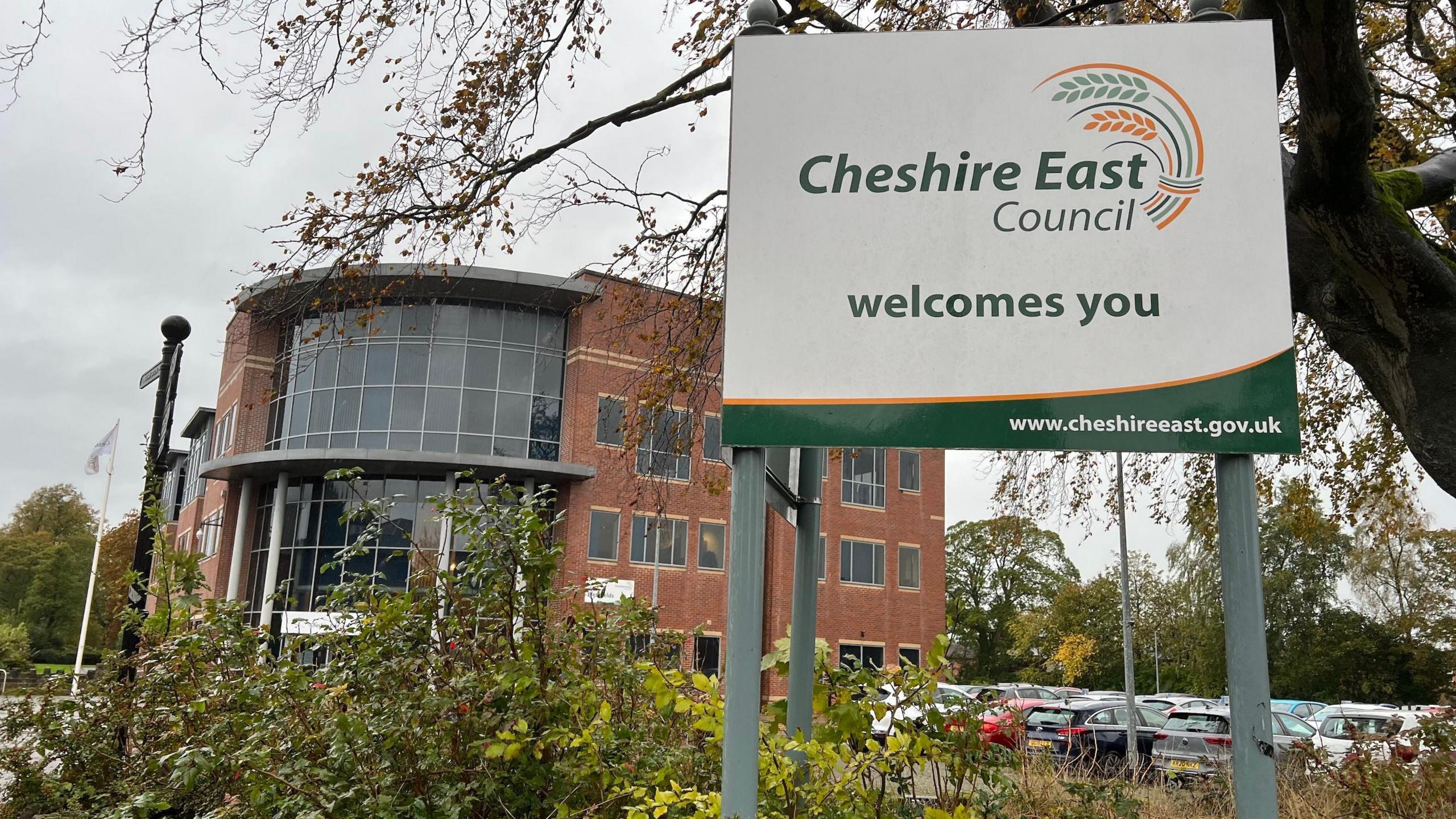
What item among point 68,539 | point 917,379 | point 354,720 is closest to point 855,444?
point 917,379

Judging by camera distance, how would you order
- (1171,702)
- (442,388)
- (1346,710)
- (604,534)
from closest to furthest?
1. (1346,710)
2. (1171,702)
3. (442,388)
4. (604,534)

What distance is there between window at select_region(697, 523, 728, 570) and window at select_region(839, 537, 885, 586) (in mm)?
5649

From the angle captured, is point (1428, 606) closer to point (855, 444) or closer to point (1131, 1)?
point (1131, 1)

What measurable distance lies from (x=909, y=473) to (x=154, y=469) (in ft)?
125

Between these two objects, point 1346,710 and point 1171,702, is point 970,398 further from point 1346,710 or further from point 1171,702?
point 1171,702

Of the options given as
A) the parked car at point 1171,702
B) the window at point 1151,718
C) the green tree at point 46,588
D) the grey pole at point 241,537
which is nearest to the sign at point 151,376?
the window at point 1151,718

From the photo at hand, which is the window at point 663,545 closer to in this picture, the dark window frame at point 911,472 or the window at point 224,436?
the dark window frame at point 911,472

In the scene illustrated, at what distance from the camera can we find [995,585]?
7606 centimetres

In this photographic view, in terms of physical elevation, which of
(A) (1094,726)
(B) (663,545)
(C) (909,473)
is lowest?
(A) (1094,726)

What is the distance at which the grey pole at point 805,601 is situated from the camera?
14.0 ft

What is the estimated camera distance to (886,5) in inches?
344

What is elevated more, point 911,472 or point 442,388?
point 442,388

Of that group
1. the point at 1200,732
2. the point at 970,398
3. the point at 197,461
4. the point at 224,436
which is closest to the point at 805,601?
the point at 970,398

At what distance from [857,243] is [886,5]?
19.8 feet
